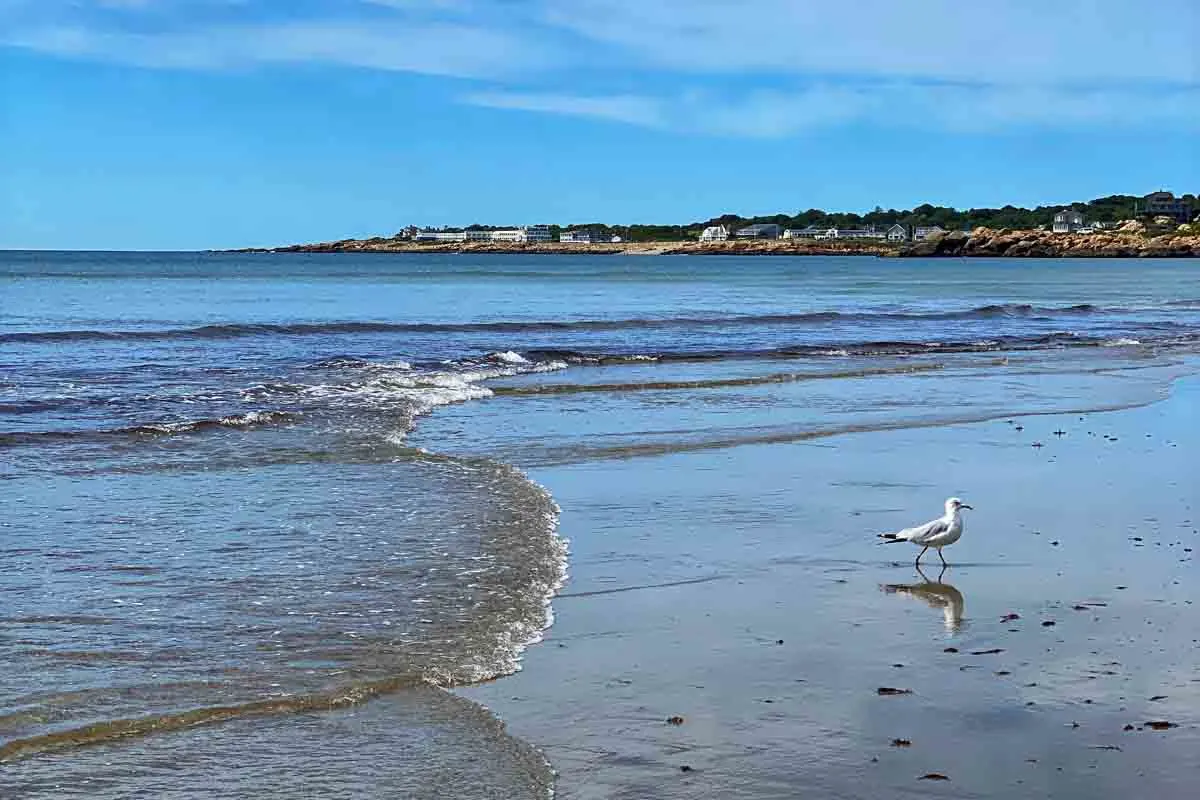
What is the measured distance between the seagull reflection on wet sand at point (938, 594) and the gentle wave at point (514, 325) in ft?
83.3

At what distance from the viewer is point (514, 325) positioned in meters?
38.1

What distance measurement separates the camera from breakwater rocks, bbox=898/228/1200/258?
166750 millimetres

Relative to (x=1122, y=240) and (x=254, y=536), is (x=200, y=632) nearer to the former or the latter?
(x=254, y=536)

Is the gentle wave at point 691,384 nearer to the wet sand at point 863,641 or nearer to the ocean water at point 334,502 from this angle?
the ocean water at point 334,502

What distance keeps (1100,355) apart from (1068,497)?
19.3 metres

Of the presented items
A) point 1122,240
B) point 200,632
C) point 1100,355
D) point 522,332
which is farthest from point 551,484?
point 1122,240

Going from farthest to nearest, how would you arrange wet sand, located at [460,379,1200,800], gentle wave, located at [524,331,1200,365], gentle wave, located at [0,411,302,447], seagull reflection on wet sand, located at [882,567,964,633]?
gentle wave, located at [524,331,1200,365] → gentle wave, located at [0,411,302,447] → seagull reflection on wet sand, located at [882,567,964,633] → wet sand, located at [460,379,1200,800]

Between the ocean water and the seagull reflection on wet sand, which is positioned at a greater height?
the ocean water

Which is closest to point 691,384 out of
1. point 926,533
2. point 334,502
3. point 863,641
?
point 334,502

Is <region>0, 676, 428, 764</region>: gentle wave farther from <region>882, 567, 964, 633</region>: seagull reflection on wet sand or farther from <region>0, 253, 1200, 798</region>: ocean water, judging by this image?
<region>882, 567, 964, 633</region>: seagull reflection on wet sand

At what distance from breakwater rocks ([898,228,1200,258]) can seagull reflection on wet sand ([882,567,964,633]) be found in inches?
6661

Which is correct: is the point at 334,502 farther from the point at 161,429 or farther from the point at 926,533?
the point at 161,429

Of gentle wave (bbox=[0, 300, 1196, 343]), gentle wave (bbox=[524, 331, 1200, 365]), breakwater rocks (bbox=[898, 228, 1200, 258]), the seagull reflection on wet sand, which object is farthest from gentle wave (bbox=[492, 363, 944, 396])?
breakwater rocks (bbox=[898, 228, 1200, 258])

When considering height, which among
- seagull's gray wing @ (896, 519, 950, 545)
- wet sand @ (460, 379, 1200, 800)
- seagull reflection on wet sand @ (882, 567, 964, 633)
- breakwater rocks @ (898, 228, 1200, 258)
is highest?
breakwater rocks @ (898, 228, 1200, 258)
